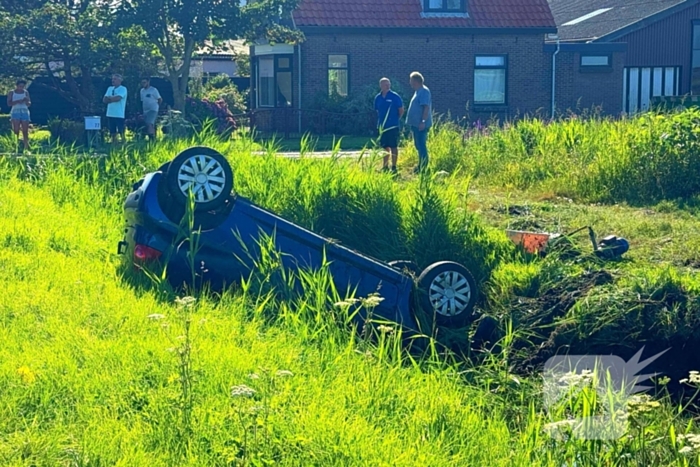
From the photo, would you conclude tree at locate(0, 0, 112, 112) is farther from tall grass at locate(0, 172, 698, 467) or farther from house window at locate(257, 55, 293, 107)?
tall grass at locate(0, 172, 698, 467)

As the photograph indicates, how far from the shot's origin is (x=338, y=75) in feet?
106

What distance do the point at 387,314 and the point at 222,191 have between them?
1.73 meters

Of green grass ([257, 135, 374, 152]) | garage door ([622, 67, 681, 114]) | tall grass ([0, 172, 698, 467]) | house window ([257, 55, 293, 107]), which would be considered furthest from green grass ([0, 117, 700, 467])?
garage door ([622, 67, 681, 114])

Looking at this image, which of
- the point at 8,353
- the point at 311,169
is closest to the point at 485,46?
the point at 311,169

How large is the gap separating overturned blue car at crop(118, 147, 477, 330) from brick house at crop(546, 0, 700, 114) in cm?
2788

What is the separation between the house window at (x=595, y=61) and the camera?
114ft

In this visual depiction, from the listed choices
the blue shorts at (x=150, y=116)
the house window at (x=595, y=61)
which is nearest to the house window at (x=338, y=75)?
the house window at (x=595, y=61)

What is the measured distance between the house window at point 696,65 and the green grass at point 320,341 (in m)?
28.3

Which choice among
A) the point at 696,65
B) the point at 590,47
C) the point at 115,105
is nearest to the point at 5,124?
the point at 115,105

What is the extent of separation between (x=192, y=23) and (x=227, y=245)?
19783 millimetres

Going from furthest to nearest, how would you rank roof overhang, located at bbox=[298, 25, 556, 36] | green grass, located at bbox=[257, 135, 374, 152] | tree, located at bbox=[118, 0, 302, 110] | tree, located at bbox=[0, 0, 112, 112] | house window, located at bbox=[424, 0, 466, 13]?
house window, located at bbox=[424, 0, 466, 13] → roof overhang, located at bbox=[298, 25, 556, 36] → tree, located at bbox=[118, 0, 302, 110] → tree, located at bbox=[0, 0, 112, 112] → green grass, located at bbox=[257, 135, 374, 152]

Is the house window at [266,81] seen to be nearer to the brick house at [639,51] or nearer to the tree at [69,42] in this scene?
the tree at [69,42]

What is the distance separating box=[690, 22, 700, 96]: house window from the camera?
39062 mm

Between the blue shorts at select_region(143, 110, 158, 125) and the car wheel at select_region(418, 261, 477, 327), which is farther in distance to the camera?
the blue shorts at select_region(143, 110, 158, 125)
